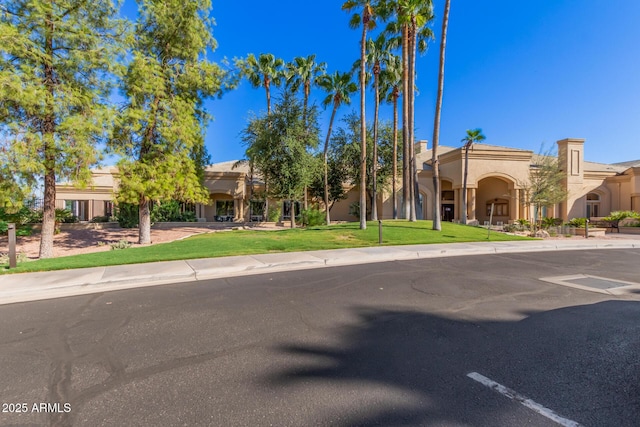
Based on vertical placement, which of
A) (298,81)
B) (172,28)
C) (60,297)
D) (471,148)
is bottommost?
(60,297)

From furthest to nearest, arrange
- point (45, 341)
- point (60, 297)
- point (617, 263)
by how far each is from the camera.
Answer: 1. point (617, 263)
2. point (60, 297)
3. point (45, 341)

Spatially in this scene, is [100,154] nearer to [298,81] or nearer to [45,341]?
[45,341]

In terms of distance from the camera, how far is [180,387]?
9.84 ft

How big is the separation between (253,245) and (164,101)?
881 centimetres

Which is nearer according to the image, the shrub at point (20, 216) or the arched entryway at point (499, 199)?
the shrub at point (20, 216)

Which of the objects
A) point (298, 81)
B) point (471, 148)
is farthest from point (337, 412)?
point (471, 148)

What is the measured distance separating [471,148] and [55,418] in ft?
104

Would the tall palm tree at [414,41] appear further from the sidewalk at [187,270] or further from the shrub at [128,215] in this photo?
the shrub at [128,215]

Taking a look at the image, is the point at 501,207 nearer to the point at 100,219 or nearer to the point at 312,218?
the point at 312,218

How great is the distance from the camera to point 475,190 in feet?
101

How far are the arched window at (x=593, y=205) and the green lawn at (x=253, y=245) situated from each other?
79.1 ft

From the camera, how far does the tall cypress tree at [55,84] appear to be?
10.9 meters

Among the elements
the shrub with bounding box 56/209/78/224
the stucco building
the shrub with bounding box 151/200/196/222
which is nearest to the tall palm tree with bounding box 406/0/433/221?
the stucco building

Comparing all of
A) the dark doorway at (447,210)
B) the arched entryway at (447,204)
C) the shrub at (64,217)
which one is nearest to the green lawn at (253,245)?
the shrub at (64,217)
